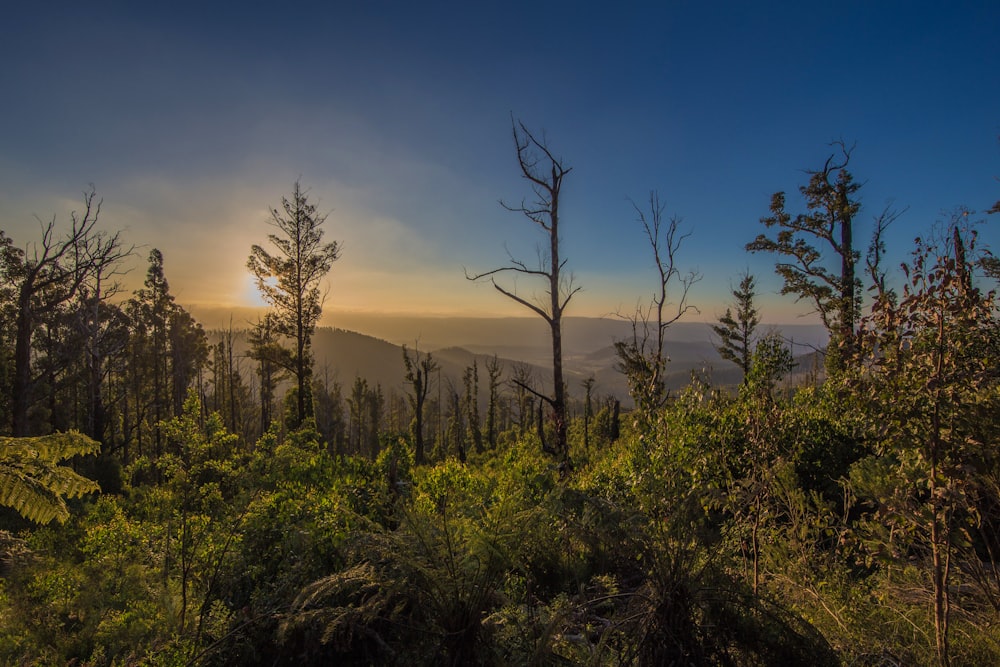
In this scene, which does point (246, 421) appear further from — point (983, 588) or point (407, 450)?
point (983, 588)

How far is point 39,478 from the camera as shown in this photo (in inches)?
112

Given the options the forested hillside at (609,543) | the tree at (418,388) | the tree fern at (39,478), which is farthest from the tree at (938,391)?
the tree at (418,388)

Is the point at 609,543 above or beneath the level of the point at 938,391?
beneath

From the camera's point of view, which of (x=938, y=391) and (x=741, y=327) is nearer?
(x=938, y=391)

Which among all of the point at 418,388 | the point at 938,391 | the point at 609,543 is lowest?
the point at 418,388

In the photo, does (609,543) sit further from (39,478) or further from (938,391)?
(39,478)

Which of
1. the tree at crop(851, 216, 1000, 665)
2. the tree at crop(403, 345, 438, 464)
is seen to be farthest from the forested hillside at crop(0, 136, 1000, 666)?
the tree at crop(403, 345, 438, 464)

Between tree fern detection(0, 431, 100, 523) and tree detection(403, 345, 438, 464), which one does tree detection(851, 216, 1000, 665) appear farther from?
tree detection(403, 345, 438, 464)

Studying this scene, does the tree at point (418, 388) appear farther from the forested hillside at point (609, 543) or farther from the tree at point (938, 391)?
the tree at point (938, 391)

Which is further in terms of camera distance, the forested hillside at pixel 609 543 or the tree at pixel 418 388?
the tree at pixel 418 388

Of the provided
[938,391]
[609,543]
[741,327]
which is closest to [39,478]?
[609,543]

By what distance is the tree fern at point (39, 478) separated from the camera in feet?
8.84

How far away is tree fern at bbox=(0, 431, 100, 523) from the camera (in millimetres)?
2695

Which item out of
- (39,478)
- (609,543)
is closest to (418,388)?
(39,478)
